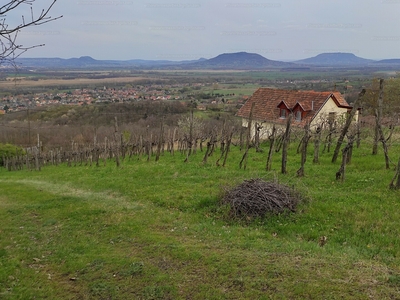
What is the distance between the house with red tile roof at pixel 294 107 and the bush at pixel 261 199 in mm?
15956

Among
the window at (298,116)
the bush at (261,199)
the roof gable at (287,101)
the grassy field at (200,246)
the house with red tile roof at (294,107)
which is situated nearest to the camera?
the grassy field at (200,246)

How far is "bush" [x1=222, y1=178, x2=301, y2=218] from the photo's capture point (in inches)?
318

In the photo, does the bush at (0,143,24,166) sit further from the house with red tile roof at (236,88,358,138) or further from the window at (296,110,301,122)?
the window at (296,110,301,122)

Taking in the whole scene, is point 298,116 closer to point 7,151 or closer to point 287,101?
point 287,101

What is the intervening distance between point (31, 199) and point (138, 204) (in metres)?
4.86

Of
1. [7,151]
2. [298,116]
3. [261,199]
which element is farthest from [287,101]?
[7,151]

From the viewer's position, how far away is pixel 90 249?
708cm

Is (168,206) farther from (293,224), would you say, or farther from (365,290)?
(365,290)

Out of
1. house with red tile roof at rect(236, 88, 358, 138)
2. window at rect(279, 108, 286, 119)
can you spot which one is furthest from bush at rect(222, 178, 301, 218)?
window at rect(279, 108, 286, 119)

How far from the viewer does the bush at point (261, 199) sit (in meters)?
8.07

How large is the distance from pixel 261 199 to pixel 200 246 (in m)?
2.15

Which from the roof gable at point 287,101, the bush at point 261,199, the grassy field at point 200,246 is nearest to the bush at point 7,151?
the roof gable at point 287,101

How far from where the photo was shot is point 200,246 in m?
6.79

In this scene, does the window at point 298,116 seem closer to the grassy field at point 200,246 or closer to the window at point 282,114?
the window at point 282,114
